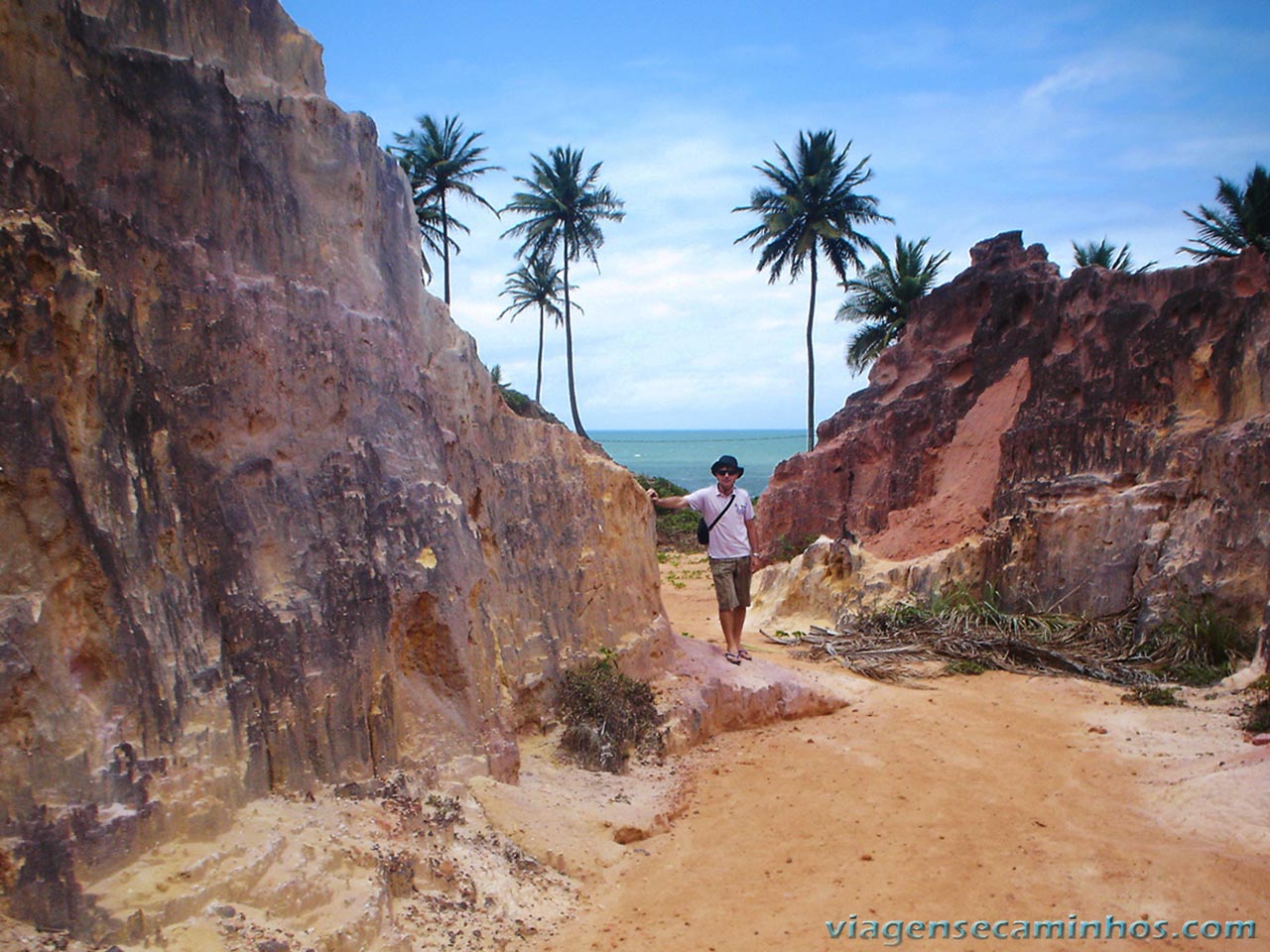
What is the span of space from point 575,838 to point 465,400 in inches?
98.9

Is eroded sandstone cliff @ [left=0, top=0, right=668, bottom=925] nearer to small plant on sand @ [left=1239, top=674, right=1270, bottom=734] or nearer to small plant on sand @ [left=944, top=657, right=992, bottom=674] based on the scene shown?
small plant on sand @ [left=1239, top=674, right=1270, bottom=734]

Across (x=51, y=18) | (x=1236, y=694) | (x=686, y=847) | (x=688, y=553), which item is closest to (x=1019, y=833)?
(x=686, y=847)

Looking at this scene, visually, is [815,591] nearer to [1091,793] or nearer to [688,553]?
[1091,793]

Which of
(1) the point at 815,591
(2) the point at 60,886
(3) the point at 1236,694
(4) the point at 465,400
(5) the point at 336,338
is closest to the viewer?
(2) the point at 60,886

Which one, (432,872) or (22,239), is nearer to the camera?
(22,239)

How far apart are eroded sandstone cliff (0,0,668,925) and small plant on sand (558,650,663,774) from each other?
73 cm

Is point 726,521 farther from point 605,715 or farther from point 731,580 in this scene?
point 605,715

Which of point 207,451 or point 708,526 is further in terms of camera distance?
point 708,526

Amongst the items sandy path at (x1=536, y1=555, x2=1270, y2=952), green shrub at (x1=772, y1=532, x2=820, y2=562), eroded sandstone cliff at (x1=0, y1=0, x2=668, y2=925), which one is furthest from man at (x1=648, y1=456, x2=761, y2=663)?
green shrub at (x1=772, y1=532, x2=820, y2=562)

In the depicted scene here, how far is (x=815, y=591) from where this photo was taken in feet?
40.4

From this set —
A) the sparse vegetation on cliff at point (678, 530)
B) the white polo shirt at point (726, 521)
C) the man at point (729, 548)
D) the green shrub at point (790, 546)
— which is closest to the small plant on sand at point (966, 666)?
the man at point (729, 548)

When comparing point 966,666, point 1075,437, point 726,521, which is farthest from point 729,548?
point 1075,437

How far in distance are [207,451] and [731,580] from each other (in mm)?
4865

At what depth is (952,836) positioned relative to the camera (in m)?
5.33
